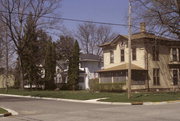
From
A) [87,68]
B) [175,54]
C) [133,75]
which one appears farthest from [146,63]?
[87,68]

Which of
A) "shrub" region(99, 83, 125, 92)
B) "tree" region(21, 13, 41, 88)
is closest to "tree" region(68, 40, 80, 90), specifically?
"tree" region(21, 13, 41, 88)

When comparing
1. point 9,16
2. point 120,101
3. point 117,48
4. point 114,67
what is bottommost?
point 120,101

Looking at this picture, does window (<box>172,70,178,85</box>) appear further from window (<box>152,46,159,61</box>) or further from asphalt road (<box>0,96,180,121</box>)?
asphalt road (<box>0,96,180,121</box>)

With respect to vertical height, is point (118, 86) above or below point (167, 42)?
below

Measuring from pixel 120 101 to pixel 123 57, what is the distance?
16.2 metres

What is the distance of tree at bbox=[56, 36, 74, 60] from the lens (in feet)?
183

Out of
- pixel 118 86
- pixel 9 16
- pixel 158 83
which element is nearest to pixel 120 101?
pixel 118 86

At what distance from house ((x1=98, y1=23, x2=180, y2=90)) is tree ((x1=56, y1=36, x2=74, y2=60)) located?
53.2ft

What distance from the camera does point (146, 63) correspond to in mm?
36656

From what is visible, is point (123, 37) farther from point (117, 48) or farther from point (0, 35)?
point (0, 35)

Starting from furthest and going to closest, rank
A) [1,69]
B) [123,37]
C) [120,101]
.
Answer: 1. [1,69]
2. [123,37]
3. [120,101]

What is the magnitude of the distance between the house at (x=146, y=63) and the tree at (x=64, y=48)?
16212 mm

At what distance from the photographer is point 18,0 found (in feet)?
142

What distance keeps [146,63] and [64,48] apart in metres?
25.9
